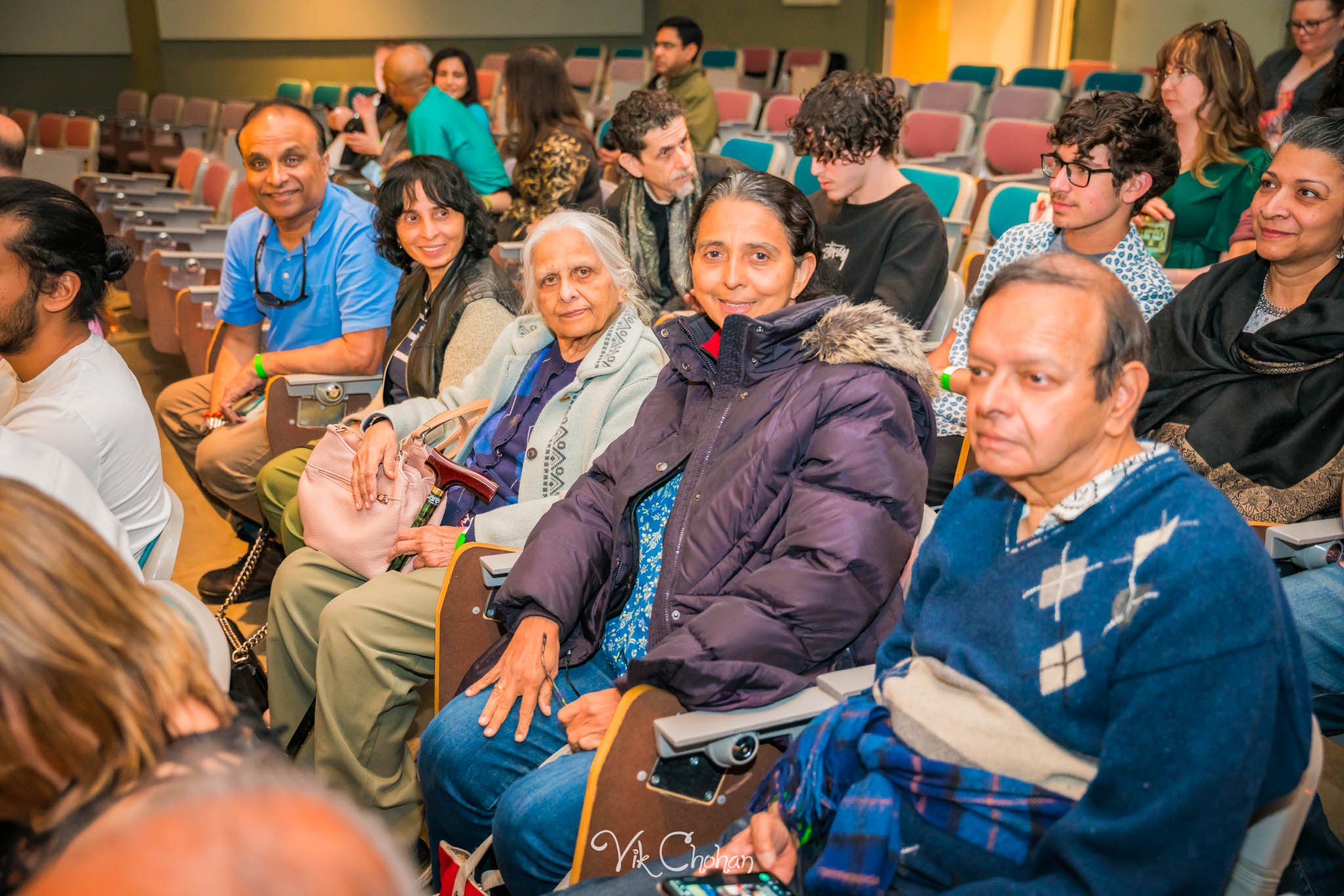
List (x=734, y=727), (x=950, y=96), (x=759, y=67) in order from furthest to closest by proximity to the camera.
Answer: (x=759, y=67) < (x=950, y=96) < (x=734, y=727)

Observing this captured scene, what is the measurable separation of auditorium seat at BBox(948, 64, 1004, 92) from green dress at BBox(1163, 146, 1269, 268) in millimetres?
5799

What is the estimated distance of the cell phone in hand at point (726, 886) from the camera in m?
1.20

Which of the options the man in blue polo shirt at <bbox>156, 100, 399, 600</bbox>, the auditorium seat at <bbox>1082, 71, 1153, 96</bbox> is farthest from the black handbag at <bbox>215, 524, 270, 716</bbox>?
the auditorium seat at <bbox>1082, 71, 1153, 96</bbox>

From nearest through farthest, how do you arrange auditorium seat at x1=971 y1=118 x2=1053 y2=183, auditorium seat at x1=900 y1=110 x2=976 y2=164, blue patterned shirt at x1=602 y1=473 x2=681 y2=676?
blue patterned shirt at x1=602 y1=473 x2=681 y2=676 < auditorium seat at x1=971 y1=118 x2=1053 y2=183 < auditorium seat at x1=900 y1=110 x2=976 y2=164

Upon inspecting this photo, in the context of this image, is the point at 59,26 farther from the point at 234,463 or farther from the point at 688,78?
the point at 234,463

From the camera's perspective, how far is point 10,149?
11.7ft

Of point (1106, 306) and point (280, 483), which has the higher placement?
point (1106, 306)

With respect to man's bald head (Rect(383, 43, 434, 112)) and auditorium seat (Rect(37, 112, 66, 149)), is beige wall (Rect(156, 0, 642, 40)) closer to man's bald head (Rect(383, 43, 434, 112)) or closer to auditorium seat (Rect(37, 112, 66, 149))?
auditorium seat (Rect(37, 112, 66, 149))

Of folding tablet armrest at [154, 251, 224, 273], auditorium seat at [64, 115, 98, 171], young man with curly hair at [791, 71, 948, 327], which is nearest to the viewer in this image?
young man with curly hair at [791, 71, 948, 327]

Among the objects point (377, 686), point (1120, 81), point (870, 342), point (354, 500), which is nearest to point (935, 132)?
point (1120, 81)

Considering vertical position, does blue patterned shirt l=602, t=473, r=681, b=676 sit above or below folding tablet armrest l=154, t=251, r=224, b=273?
below

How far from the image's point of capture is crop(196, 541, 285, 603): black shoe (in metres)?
3.13

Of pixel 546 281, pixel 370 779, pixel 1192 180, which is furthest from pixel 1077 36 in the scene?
pixel 370 779

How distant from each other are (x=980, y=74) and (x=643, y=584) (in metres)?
8.49
